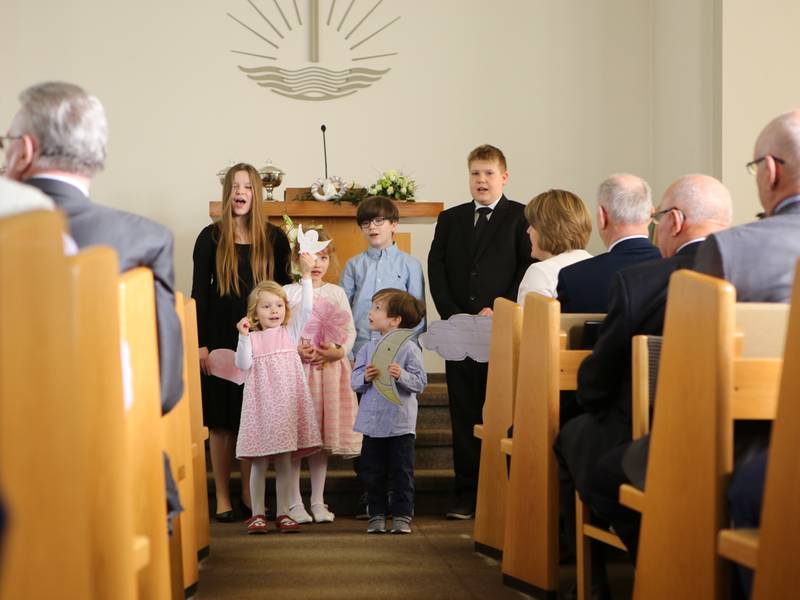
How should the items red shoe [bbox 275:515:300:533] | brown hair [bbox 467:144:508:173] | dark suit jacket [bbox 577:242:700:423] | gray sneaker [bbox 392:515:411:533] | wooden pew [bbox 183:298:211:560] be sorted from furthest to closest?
brown hair [bbox 467:144:508:173], red shoe [bbox 275:515:300:533], gray sneaker [bbox 392:515:411:533], wooden pew [bbox 183:298:211:560], dark suit jacket [bbox 577:242:700:423]

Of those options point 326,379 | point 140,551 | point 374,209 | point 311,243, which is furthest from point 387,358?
point 140,551

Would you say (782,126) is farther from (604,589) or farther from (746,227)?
(604,589)

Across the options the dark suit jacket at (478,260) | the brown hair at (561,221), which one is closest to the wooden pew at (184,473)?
the brown hair at (561,221)

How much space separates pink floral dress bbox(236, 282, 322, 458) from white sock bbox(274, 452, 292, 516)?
69 mm

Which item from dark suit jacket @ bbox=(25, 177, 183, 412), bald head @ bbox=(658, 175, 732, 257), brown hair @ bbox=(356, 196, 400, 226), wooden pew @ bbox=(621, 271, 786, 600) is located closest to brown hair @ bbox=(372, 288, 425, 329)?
brown hair @ bbox=(356, 196, 400, 226)

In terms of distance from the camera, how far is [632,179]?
3758 millimetres

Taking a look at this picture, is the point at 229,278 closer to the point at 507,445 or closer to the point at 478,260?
the point at 478,260

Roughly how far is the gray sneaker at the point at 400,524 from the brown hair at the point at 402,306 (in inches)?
33.6

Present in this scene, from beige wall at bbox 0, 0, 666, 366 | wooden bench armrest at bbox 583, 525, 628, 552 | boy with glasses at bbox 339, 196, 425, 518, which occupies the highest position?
beige wall at bbox 0, 0, 666, 366

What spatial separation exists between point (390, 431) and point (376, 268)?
105 cm

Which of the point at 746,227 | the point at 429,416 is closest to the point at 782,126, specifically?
the point at 746,227

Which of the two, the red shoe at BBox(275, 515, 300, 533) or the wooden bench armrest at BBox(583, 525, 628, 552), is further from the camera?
the red shoe at BBox(275, 515, 300, 533)

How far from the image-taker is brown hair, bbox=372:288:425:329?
4922mm

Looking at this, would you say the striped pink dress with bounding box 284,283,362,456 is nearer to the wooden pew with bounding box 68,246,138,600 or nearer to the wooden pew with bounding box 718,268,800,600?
the wooden pew with bounding box 68,246,138,600
